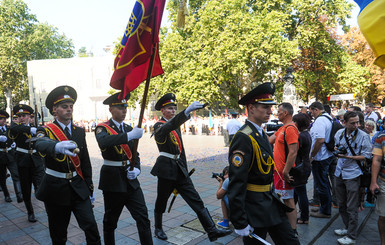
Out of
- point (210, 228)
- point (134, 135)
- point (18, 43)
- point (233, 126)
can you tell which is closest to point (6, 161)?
point (134, 135)

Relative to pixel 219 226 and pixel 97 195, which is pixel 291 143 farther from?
pixel 97 195

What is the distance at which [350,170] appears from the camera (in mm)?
4219

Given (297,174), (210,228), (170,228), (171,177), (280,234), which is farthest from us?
(170,228)

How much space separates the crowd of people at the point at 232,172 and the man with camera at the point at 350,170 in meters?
0.01

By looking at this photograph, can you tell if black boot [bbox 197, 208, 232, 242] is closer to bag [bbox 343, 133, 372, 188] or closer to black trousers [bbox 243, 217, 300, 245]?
black trousers [bbox 243, 217, 300, 245]

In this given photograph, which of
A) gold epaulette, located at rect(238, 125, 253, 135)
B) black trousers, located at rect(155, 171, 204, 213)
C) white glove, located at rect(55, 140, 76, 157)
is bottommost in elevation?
black trousers, located at rect(155, 171, 204, 213)

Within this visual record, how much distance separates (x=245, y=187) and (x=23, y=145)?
543cm

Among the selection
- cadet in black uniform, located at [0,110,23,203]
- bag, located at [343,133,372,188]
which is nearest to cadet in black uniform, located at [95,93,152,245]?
bag, located at [343,133,372,188]

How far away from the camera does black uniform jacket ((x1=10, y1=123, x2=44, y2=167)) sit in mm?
5730

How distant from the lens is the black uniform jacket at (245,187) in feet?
8.31

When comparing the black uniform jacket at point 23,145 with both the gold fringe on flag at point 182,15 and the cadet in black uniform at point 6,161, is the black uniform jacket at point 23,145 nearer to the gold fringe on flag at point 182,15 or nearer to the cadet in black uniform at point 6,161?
the cadet in black uniform at point 6,161

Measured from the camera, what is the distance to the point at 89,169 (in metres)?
3.72

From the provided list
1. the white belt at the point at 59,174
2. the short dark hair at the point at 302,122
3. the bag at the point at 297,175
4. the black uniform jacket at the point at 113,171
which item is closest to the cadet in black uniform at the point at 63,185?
the white belt at the point at 59,174

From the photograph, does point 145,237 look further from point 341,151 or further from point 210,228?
point 341,151
